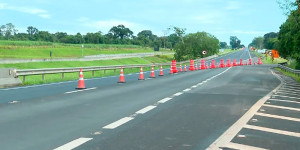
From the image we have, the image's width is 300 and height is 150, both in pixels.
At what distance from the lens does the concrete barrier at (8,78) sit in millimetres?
18384

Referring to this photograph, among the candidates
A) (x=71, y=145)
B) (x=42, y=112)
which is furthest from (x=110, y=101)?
(x=71, y=145)

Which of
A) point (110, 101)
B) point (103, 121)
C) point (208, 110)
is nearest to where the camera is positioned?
point (103, 121)

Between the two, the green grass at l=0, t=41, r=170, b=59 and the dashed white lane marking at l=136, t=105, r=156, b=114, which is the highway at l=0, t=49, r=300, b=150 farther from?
the green grass at l=0, t=41, r=170, b=59

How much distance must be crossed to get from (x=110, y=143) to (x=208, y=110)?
4582 mm

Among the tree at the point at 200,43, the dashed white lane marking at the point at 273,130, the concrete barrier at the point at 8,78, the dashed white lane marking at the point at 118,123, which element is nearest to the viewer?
the dashed white lane marking at the point at 273,130

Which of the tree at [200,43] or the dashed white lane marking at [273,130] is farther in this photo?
the tree at [200,43]

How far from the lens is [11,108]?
10344 mm

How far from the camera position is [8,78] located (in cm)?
1895

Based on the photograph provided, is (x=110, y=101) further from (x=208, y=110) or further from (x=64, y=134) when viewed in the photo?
(x=64, y=134)

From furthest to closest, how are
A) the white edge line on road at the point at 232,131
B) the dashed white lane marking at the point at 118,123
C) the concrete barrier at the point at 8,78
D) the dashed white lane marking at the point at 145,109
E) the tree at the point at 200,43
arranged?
the tree at the point at 200,43
the concrete barrier at the point at 8,78
the dashed white lane marking at the point at 145,109
the dashed white lane marking at the point at 118,123
the white edge line on road at the point at 232,131

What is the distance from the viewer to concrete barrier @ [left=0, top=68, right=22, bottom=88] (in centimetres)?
1838

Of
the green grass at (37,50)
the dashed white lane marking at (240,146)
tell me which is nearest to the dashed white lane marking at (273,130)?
the dashed white lane marking at (240,146)

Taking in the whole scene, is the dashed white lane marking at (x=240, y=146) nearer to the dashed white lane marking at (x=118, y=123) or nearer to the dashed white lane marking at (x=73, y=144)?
the dashed white lane marking at (x=73, y=144)

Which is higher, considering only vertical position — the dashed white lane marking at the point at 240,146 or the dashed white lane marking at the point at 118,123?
the dashed white lane marking at the point at 240,146
